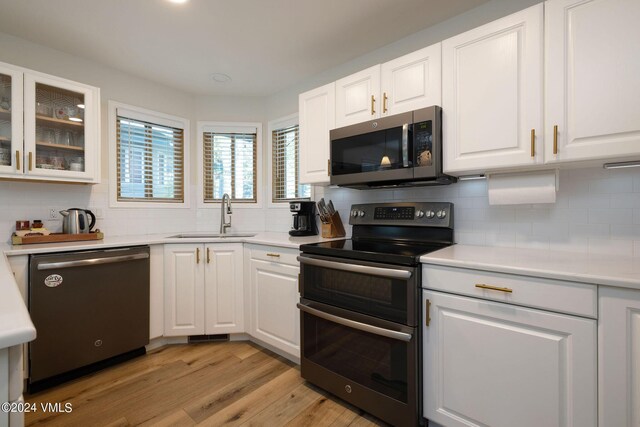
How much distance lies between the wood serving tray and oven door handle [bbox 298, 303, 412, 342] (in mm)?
1728

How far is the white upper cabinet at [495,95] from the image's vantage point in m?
1.41

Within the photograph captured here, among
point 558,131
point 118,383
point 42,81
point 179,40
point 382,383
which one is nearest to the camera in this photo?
point 558,131

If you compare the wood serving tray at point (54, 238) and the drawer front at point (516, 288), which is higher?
the wood serving tray at point (54, 238)

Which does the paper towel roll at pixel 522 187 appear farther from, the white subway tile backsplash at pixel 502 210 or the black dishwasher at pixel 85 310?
the black dishwasher at pixel 85 310

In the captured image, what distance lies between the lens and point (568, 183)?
5.15 ft

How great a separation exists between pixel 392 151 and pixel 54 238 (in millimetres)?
2404

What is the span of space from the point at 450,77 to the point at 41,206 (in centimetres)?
299

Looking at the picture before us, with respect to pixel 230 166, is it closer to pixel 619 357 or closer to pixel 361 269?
pixel 361 269

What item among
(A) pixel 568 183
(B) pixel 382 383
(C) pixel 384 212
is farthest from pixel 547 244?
(B) pixel 382 383

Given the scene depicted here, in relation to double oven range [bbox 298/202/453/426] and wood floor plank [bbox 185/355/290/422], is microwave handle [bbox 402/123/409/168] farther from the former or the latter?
wood floor plank [bbox 185/355/290/422]

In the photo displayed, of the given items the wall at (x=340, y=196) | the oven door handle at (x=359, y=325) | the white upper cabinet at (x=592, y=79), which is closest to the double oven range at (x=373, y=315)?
the oven door handle at (x=359, y=325)

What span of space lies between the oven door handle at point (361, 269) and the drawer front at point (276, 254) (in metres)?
0.19

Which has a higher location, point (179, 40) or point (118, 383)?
point (179, 40)

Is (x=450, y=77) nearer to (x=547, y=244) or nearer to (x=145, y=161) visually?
(x=547, y=244)
